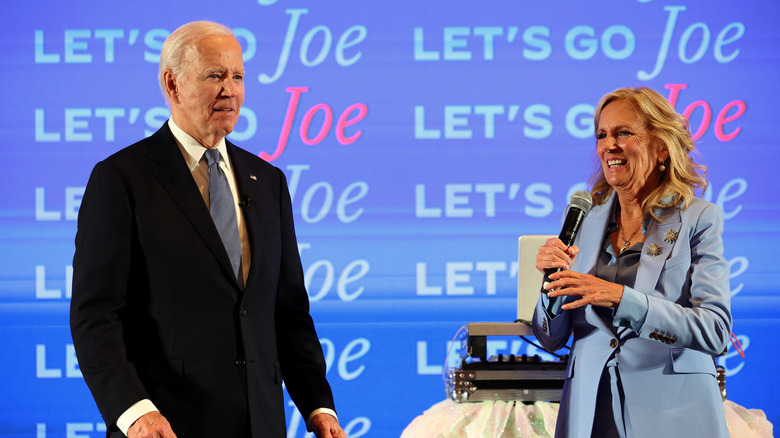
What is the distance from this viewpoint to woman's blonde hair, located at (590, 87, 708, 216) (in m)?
1.87

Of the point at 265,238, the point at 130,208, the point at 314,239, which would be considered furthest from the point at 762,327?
the point at 130,208

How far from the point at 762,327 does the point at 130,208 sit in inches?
151

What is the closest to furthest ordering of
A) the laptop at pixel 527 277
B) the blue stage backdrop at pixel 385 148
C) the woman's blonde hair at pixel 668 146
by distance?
the woman's blonde hair at pixel 668 146
the laptop at pixel 527 277
the blue stage backdrop at pixel 385 148

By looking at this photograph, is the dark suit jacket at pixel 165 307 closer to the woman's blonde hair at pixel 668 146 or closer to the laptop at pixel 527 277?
the woman's blonde hair at pixel 668 146

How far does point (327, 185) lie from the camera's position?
4281 millimetres

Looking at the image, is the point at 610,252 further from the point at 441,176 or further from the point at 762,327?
the point at 762,327

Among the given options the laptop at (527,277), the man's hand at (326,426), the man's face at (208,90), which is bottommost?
the man's hand at (326,426)

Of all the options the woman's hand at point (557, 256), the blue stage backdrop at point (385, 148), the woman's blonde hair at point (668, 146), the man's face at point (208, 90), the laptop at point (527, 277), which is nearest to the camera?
the man's face at point (208, 90)

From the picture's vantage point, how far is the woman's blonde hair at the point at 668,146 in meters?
1.87

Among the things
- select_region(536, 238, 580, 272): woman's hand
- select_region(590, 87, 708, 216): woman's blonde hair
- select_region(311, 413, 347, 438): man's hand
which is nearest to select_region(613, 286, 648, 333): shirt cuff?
select_region(536, 238, 580, 272): woman's hand

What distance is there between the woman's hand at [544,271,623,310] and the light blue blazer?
0.16 ft

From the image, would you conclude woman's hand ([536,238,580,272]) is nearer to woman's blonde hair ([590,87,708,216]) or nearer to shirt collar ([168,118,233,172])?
woman's blonde hair ([590,87,708,216])

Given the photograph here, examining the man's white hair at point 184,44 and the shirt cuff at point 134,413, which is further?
the man's white hair at point 184,44

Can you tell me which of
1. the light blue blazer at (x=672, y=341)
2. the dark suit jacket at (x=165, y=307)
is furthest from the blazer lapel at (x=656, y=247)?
the dark suit jacket at (x=165, y=307)
